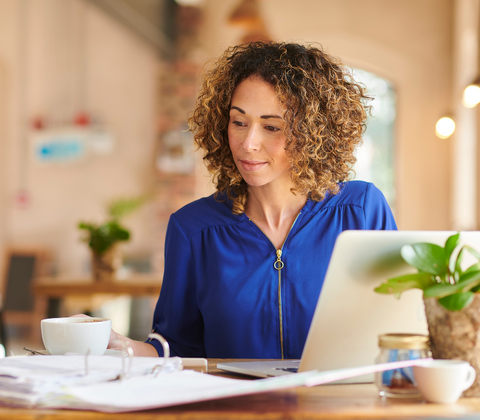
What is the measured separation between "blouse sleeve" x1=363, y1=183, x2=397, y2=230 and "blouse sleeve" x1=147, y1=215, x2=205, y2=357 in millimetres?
478

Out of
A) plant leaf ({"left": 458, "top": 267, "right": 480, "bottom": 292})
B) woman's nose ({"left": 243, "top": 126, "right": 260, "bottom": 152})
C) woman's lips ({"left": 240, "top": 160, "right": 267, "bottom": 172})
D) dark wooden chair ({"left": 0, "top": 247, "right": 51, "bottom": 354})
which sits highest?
woman's nose ({"left": 243, "top": 126, "right": 260, "bottom": 152})

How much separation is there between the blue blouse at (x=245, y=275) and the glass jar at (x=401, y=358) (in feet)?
1.88

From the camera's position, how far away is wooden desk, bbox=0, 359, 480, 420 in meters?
0.68

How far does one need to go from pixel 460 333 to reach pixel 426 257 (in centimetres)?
Answer: 12

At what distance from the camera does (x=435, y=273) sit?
82 cm

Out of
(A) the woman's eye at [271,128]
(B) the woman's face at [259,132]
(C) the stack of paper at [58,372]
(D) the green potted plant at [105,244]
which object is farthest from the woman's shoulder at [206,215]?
(D) the green potted plant at [105,244]

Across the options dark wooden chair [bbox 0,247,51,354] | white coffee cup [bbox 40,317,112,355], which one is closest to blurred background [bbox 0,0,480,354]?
dark wooden chair [bbox 0,247,51,354]

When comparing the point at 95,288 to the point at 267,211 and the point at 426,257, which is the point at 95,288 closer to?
the point at 267,211

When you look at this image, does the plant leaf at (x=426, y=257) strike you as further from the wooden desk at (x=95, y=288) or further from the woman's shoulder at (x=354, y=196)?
the wooden desk at (x=95, y=288)

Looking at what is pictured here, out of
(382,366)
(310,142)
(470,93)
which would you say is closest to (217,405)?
(382,366)

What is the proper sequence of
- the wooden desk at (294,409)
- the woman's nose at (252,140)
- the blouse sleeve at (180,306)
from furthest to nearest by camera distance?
the blouse sleeve at (180,306), the woman's nose at (252,140), the wooden desk at (294,409)

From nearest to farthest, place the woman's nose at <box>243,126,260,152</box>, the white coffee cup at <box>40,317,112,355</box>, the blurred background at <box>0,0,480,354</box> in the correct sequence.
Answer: the white coffee cup at <box>40,317,112,355</box> → the woman's nose at <box>243,126,260,152</box> → the blurred background at <box>0,0,480,354</box>

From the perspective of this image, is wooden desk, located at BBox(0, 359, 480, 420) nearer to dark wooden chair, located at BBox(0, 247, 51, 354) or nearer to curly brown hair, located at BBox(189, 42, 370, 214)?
curly brown hair, located at BBox(189, 42, 370, 214)

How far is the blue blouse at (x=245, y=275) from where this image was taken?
138cm
